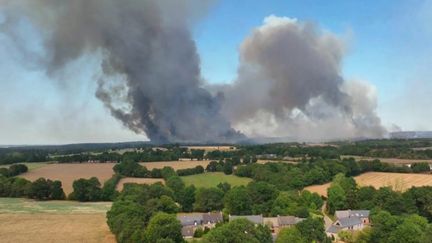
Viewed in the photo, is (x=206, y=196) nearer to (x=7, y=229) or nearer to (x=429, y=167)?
(x=7, y=229)

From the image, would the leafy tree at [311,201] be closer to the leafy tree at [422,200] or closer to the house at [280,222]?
the house at [280,222]

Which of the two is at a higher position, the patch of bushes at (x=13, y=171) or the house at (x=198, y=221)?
the patch of bushes at (x=13, y=171)

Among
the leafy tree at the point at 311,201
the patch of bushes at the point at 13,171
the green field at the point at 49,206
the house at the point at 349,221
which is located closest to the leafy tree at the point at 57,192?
the green field at the point at 49,206

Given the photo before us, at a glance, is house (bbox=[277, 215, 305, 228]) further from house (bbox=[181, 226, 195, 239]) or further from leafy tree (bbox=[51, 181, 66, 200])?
leafy tree (bbox=[51, 181, 66, 200])

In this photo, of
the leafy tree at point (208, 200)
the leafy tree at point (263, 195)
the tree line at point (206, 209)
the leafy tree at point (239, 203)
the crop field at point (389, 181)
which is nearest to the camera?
the tree line at point (206, 209)

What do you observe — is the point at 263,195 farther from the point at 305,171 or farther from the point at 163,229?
the point at 305,171

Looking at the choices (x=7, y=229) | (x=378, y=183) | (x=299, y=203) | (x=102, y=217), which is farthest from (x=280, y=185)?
(x=7, y=229)
